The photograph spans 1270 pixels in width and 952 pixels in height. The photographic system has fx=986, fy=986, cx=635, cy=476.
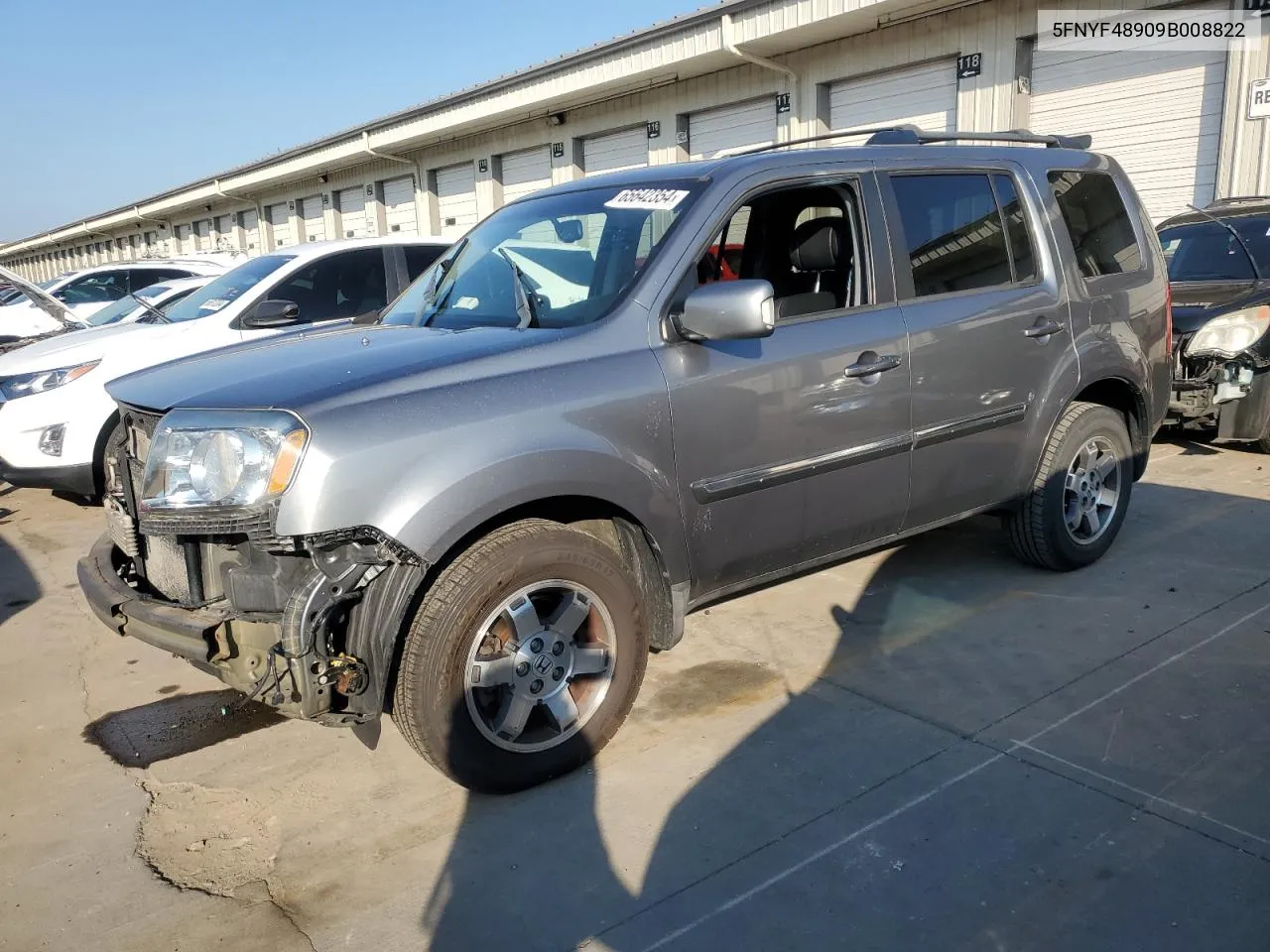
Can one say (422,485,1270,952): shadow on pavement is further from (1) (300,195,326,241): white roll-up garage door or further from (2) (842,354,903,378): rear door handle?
(1) (300,195,326,241): white roll-up garage door

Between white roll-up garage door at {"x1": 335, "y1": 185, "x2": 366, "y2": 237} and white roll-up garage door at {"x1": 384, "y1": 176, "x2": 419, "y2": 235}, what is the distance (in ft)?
4.04

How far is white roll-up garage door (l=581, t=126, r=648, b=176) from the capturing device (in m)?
17.1

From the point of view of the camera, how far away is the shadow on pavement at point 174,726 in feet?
11.5

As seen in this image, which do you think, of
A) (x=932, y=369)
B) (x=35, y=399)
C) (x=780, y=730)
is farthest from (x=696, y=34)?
(x=780, y=730)

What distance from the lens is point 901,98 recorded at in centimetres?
1305

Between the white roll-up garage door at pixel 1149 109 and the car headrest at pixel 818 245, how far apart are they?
8206 mm

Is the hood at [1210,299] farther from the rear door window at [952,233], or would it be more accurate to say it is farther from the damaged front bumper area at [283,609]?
the damaged front bumper area at [283,609]

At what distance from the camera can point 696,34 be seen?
564 inches

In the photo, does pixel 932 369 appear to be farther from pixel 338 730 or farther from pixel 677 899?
pixel 338 730

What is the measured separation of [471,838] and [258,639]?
828 millimetres

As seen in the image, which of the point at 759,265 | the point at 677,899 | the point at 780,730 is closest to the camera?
the point at 677,899

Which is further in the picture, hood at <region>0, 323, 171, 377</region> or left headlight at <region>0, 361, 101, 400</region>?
hood at <region>0, 323, 171, 377</region>

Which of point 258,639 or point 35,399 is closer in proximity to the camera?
point 258,639

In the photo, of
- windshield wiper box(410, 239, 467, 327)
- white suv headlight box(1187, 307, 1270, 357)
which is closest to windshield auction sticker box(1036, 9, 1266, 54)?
white suv headlight box(1187, 307, 1270, 357)
